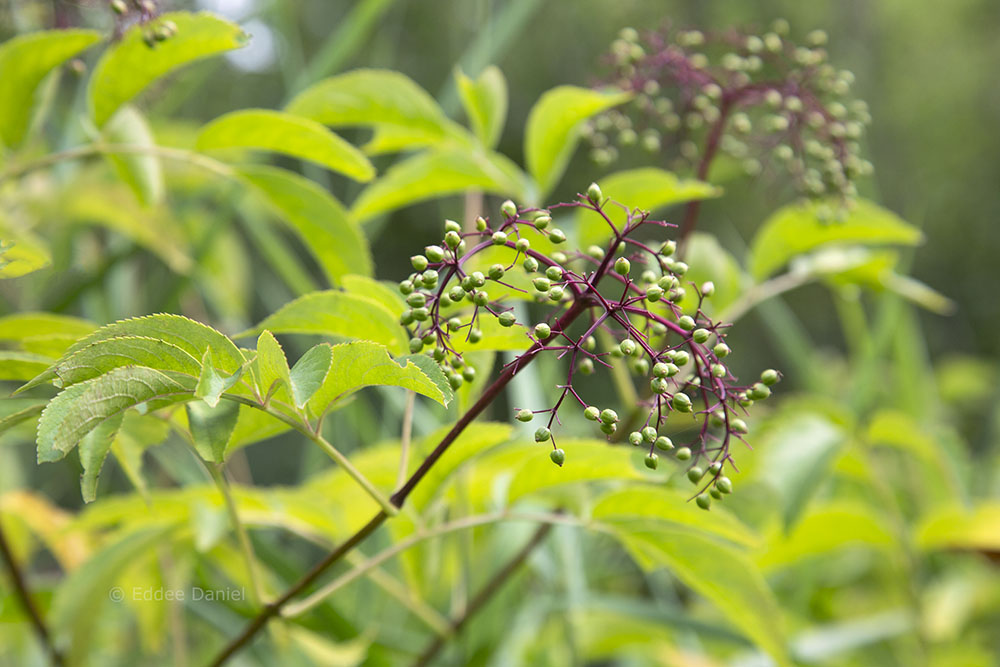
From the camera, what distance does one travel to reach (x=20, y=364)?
42 centimetres

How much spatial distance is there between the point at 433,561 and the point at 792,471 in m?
0.33

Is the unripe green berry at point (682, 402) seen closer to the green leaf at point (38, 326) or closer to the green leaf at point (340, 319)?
the green leaf at point (340, 319)

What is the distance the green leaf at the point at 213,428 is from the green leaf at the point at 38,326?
0.15 meters

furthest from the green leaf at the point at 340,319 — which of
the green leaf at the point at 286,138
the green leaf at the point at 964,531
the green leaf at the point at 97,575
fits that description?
the green leaf at the point at 964,531

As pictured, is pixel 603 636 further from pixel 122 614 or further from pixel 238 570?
pixel 122 614

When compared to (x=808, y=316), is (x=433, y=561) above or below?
above

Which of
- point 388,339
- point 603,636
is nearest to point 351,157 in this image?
point 388,339

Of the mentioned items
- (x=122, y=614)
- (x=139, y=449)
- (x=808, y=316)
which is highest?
(x=139, y=449)

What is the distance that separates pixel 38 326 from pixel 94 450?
0.66 ft

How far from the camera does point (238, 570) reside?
2.58 ft

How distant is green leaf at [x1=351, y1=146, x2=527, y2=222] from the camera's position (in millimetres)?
637

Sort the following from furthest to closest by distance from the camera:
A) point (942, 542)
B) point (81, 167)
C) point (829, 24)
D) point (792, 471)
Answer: point (829, 24), point (81, 167), point (942, 542), point (792, 471)

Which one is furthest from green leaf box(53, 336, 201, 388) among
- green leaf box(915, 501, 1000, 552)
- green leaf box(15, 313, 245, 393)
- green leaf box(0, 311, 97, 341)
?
green leaf box(915, 501, 1000, 552)

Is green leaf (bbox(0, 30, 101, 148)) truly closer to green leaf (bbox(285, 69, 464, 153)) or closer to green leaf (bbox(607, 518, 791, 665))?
green leaf (bbox(285, 69, 464, 153))
